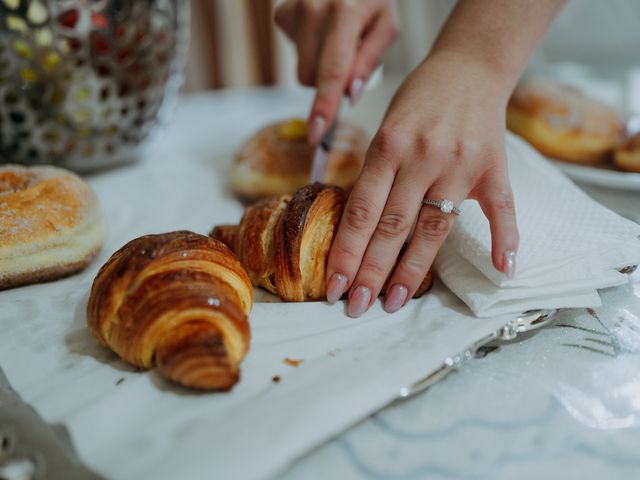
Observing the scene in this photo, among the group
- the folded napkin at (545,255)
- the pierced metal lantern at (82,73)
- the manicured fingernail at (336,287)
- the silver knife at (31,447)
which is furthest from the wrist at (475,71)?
the silver knife at (31,447)

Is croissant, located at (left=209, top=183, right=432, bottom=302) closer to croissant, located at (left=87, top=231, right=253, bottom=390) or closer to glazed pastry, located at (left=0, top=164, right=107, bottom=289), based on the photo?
croissant, located at (left=87, top=231, right=253, bottom=390)

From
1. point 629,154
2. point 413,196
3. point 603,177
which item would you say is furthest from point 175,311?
point 629,154

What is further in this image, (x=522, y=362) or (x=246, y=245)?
(x=246, y=245)

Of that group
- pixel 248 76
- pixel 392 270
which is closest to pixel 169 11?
pixel 392 270

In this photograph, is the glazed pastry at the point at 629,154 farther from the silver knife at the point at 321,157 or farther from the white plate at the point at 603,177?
the silver knife at the point at 321,157

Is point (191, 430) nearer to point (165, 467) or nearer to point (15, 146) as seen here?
point (165, 467)

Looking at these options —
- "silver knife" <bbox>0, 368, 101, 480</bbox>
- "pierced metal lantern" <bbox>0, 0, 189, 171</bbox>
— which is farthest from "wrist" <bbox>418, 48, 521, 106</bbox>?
"silver knife" <bbox>0, 368, 101, 480</bbox>
